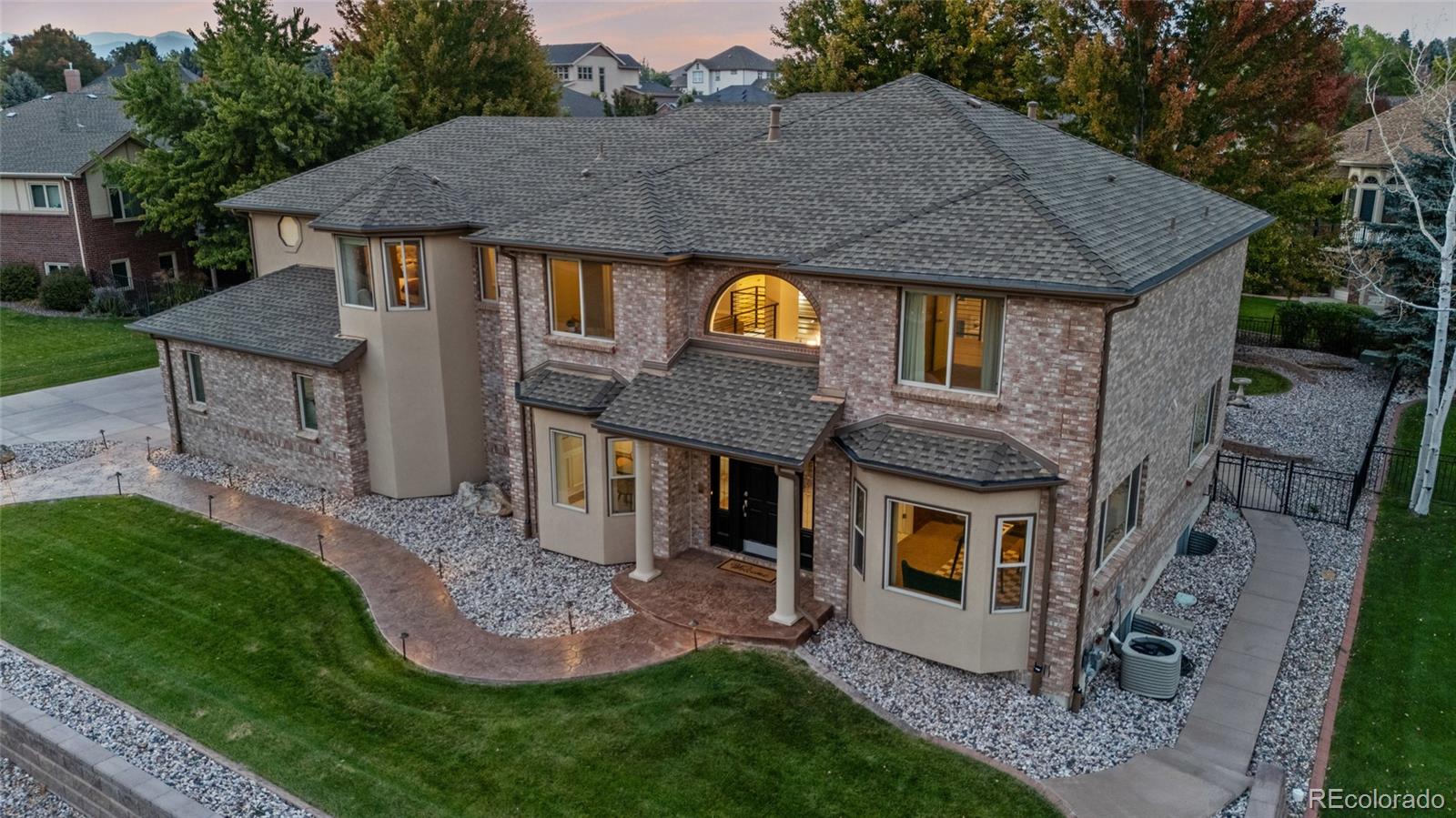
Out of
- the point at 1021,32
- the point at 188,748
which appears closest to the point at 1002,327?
the point at 188,748

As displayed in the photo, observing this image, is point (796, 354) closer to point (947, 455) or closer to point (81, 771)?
point (947, 455)

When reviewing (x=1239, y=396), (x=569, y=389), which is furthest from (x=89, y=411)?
(x=1239, y=396)

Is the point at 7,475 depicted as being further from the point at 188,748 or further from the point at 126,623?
the point at 188,748

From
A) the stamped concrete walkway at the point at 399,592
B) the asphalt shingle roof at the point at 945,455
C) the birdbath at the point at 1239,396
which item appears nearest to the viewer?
the asphalt shingle roof at the point at 945,455

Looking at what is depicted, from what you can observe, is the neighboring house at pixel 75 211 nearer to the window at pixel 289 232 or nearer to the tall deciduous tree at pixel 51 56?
the window at pixel 289 232

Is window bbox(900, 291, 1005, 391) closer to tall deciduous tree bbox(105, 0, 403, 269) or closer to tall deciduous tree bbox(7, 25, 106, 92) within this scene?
tall deciduous tree bbox(105, 0, 403, 269)

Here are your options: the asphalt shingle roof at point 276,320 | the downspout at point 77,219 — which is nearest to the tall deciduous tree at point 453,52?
the downspout at point 77,219
